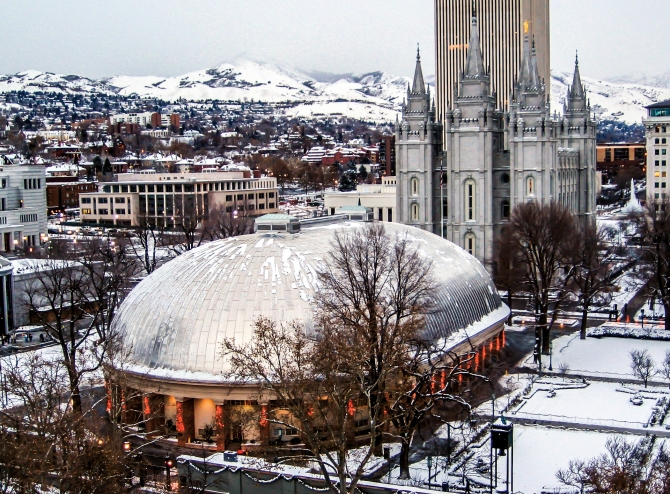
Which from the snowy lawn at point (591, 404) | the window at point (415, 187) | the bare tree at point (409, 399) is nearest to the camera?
the bare tree at point (409, 399)

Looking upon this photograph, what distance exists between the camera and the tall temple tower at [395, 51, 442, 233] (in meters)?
93.4

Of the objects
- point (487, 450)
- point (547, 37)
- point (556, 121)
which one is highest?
point (547, 37)

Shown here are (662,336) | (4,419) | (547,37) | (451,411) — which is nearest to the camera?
(4,419)

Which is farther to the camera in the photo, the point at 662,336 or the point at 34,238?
the point at 34,238

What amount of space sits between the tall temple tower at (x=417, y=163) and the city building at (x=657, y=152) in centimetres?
5686

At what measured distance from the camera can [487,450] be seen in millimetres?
40469

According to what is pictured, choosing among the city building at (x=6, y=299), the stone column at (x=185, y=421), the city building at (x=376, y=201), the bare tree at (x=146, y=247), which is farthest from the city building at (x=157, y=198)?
the stone column at (x=185, y=421)

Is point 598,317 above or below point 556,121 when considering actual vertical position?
below

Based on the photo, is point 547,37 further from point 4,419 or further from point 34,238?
point 4,419

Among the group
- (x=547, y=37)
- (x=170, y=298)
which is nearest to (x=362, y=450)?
(x=170, y=298)

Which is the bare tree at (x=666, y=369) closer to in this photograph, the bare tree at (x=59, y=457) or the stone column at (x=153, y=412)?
the stone column at (x=153, y=412)

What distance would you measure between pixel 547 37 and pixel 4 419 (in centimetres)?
17287

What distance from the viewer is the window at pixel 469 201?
9025 centimetres

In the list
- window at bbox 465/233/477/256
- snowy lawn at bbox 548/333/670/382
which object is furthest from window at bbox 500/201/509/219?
snowy lawn at bbox 548/333/670/382
